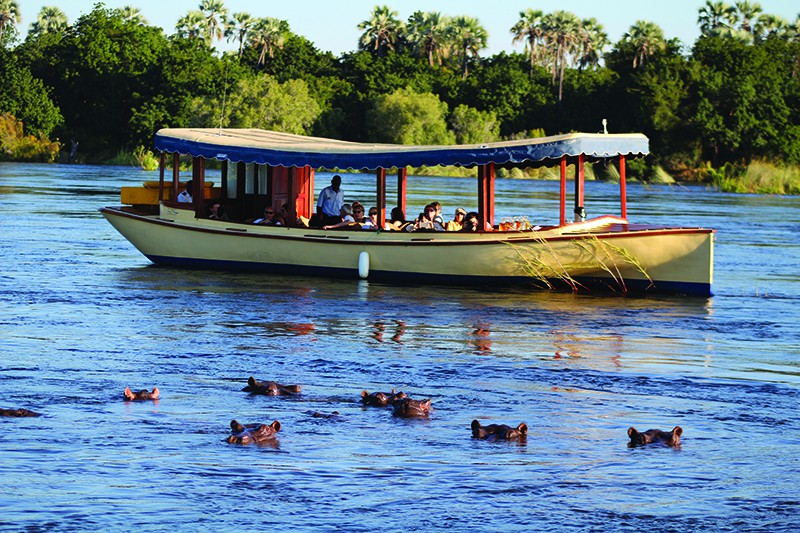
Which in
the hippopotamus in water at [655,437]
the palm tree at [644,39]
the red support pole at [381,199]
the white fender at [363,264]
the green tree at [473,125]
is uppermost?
the palm tree at [644,39]

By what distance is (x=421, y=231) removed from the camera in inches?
905

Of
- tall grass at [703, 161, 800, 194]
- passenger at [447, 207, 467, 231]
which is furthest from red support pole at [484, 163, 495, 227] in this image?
tall grass at [703, 161, 800, 194]

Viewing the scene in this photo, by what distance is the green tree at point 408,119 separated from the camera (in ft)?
315

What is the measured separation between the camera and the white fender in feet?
77.6

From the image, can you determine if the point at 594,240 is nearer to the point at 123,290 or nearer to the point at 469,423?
the point at 123,290

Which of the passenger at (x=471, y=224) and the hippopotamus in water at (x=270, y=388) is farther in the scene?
the passenger at (x=471, y=224)

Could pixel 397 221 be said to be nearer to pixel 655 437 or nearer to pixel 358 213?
pixel 358 213

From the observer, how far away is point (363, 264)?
78.0ft

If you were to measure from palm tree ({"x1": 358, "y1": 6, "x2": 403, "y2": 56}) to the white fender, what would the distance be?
109 m

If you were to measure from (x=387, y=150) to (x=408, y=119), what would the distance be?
7284 centimetres

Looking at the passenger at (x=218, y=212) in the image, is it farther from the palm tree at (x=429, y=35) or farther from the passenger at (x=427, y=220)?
the palm tree at (x=429, y=35)

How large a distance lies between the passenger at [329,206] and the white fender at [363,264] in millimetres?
910

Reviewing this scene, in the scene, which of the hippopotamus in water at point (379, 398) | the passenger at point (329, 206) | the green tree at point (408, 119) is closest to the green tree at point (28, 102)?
the green tree at point (408, 119)

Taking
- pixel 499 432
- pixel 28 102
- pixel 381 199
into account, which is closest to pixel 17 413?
pixel 499 432
